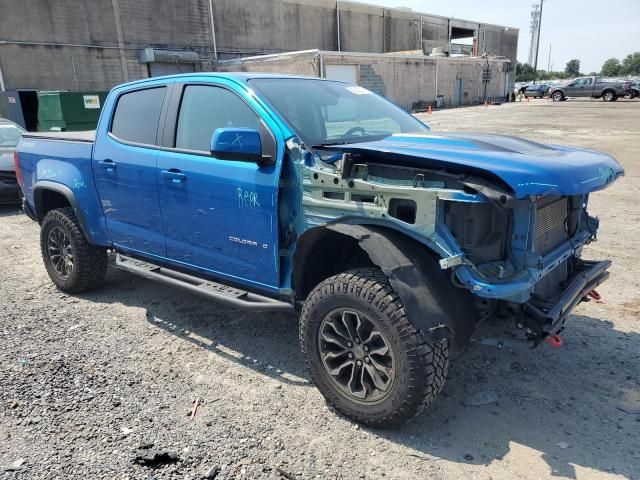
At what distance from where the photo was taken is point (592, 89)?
1537 inches

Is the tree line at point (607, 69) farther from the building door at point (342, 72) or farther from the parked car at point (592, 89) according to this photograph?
the building door at point (342, 72)

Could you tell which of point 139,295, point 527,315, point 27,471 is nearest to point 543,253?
point 527,315

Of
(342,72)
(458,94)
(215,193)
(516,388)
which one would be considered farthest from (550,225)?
(458,94)

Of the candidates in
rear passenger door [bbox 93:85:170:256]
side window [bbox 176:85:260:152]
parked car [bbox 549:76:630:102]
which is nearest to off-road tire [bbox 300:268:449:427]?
side window [bbox 176:85:260:152]

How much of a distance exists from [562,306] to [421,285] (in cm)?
84

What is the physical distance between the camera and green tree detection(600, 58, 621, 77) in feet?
404

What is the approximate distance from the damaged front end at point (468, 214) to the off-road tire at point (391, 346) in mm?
335

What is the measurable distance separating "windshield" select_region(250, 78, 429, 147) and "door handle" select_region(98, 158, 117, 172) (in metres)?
1.53

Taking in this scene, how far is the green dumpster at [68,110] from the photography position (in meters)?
15.9

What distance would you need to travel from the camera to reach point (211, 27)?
33156mm

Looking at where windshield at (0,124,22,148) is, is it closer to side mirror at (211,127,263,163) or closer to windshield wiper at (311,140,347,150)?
side mirror at (211,127,263,163)

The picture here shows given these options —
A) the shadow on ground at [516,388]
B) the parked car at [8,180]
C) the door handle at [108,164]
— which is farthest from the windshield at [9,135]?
the shadow on ground at [516,388]

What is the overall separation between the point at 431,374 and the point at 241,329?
80.7 inches

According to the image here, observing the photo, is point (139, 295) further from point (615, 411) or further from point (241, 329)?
point (615, 411)
